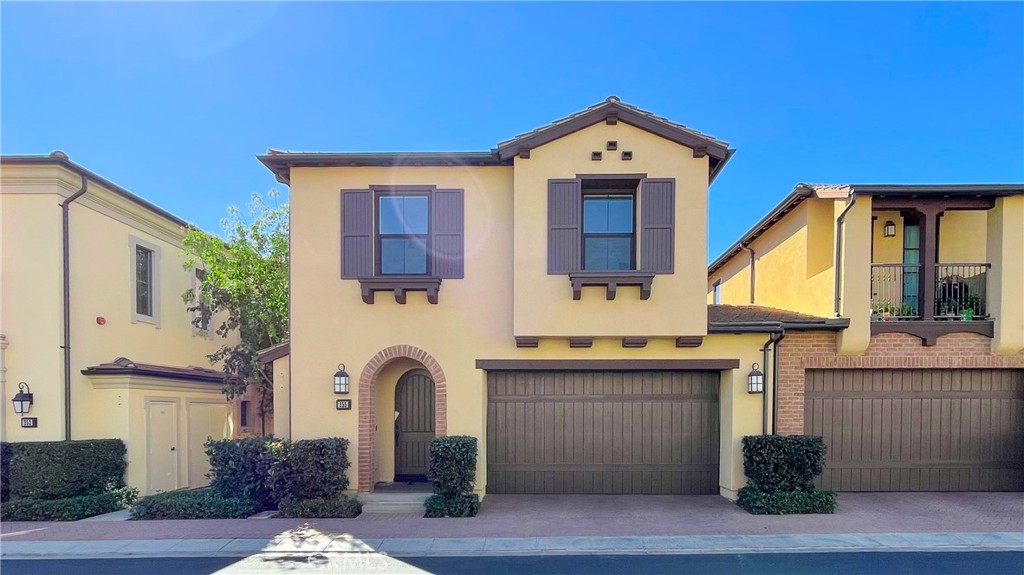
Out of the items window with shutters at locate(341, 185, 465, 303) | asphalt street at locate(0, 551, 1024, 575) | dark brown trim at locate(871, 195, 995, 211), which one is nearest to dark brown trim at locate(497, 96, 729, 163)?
window with shutters at locate(341, 185, 465, 303)

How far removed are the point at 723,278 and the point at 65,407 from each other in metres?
16.8

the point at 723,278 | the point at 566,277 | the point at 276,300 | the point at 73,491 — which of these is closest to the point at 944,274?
the point at 723,278

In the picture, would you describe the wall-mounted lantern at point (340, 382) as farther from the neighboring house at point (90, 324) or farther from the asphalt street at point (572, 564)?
the neighboring house at point (90, 324)

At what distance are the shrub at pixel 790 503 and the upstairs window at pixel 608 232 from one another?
4.32 metres

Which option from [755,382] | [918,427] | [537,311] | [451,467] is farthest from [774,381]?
[451,467]

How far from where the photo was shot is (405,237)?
29.5 ft

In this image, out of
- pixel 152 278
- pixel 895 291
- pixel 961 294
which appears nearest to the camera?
pixel 961 294

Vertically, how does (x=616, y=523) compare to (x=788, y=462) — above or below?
below

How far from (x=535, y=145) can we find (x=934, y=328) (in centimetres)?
786

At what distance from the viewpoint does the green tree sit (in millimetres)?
11438

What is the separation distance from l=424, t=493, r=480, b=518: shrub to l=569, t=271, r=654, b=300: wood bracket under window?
12.5 feet

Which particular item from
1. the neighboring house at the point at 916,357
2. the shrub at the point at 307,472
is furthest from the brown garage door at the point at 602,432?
the shrub at the point at 307,472

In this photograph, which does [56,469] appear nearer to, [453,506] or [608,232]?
[453,506]

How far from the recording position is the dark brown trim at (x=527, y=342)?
856cm
